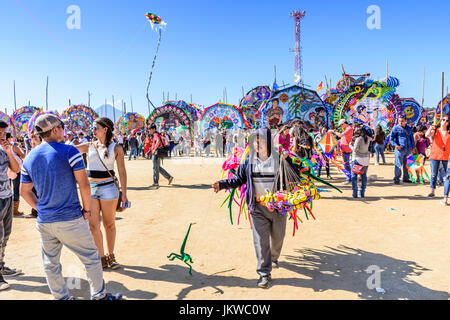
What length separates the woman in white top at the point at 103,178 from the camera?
11.4 feet

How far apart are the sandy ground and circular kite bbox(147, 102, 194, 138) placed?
1986 centimetres

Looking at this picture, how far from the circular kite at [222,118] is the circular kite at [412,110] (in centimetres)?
1179

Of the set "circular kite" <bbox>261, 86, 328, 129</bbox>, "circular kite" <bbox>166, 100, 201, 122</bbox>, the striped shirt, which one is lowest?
the striped shirt

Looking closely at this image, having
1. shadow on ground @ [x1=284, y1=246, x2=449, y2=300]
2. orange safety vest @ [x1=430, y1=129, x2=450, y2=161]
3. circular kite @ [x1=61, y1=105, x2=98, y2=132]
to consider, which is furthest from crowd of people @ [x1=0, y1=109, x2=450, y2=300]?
circular kite @ [x1=61, y1=105, x2=98, y2=132]

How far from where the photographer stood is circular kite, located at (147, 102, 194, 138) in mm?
25984

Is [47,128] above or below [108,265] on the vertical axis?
above

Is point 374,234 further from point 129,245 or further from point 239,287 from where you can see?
point 129,245

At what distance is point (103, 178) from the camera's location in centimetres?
348

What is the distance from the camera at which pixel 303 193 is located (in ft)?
10.3

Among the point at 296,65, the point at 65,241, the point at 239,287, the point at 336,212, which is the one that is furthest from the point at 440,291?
the point at 296,65

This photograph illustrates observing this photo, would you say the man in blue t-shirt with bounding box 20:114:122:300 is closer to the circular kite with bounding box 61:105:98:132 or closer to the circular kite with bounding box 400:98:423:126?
the circular kite with bounding box 400:98:423:126

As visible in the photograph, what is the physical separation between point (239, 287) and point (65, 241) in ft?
5.69

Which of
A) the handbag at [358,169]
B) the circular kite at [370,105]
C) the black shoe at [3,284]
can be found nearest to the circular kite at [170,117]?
the circular kite at [370,105]

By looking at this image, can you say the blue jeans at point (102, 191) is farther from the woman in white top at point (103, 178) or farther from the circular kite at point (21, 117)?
the circular kite at point (21, 117)
